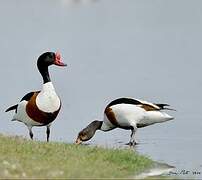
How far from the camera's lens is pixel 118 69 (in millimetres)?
28250

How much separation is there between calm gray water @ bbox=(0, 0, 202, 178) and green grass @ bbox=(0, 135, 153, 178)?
3.87ft

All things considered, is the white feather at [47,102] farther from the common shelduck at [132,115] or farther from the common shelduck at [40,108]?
the common shelduck at [132,115]

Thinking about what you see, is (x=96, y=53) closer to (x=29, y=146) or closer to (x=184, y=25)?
(x=184, y=25)

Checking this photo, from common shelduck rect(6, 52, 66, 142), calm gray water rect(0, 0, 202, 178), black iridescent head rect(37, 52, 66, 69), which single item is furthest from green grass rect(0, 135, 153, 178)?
black iridescent head rect(37, 52, 66, 69)

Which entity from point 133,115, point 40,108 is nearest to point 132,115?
point 133,115

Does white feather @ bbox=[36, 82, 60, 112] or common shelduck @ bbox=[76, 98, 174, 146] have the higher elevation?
white feather @ bbox=[36, 82, 60, 112]

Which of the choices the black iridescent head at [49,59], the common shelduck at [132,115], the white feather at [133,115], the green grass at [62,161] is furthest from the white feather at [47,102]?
the green grass at [62,161]

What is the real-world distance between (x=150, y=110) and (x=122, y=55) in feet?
56.7

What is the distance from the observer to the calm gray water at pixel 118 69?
55.5 feet

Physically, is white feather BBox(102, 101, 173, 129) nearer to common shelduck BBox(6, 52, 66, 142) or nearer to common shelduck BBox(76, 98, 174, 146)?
common shelduck BBox(76, 98, 174, 146)

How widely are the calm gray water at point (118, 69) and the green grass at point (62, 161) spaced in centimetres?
118

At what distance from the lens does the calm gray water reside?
1691 cm

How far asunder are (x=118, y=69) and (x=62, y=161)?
56.8 ft

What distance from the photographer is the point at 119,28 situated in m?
46.4
